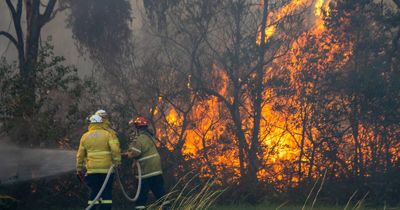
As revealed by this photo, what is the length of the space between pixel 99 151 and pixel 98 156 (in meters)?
0.09

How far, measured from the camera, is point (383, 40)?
1797cm

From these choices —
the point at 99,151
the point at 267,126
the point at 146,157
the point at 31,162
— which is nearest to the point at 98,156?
the point at 99,151

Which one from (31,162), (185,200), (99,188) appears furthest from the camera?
(185,200)

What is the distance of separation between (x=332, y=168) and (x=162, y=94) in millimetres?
5708

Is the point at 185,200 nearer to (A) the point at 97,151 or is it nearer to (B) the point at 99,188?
(B) the point at 99,188

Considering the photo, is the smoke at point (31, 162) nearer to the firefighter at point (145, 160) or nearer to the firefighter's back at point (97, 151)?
the firefighter at point (145, 160)

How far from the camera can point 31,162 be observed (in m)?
15.0

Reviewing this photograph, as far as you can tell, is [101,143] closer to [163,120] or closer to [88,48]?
[163,120]

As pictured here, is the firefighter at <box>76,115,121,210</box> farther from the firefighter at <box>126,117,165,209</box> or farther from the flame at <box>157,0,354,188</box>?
the flame at <box>157,0,354,188</box>

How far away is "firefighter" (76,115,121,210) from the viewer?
442 inches

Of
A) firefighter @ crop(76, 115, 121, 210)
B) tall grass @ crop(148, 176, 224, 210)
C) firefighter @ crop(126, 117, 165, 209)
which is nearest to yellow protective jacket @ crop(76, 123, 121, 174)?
firefighter @ crop(76, 115, 121, 210)

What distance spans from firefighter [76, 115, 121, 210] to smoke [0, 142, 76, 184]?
3362mm

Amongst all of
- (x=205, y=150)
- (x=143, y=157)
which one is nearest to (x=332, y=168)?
(x=205, y=150)

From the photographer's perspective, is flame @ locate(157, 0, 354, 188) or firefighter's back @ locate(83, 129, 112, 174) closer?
firefighter's back @ locate(83, 129, 112, 174)
